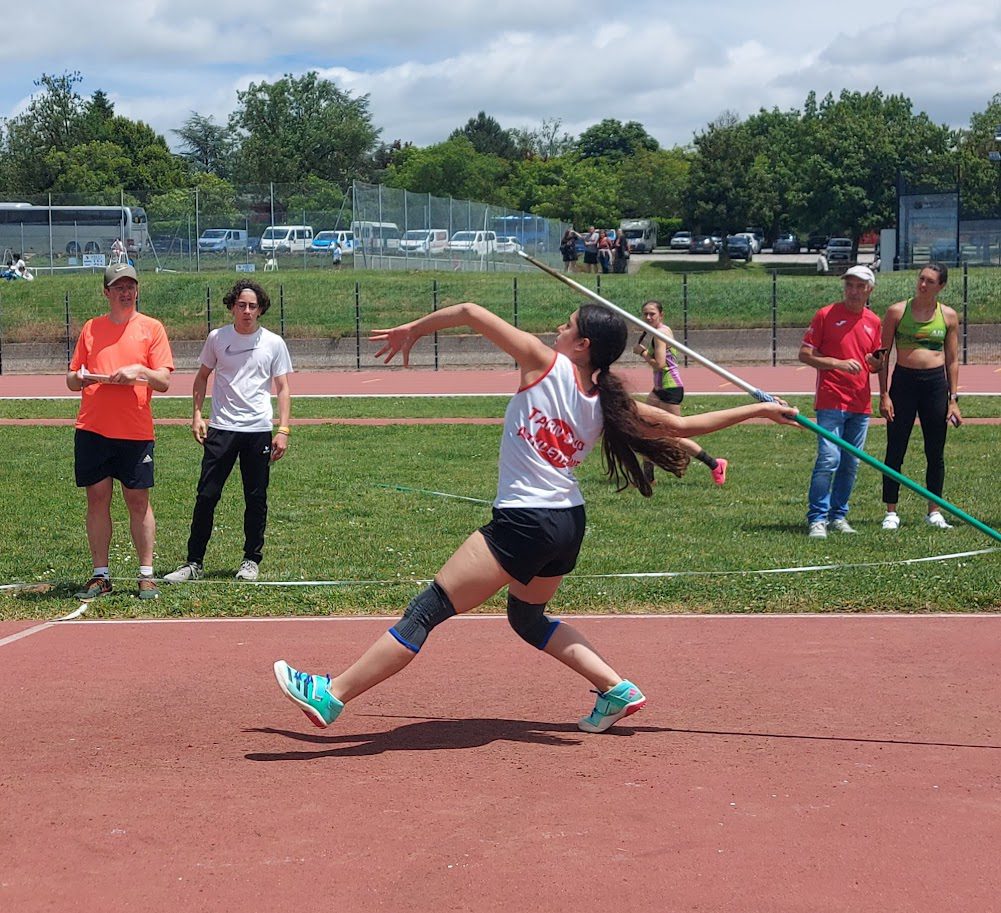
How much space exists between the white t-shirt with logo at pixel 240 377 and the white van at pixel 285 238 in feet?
130

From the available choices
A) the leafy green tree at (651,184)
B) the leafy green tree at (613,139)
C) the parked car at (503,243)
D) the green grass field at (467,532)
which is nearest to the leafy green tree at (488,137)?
the leafy green tree at (613,139)

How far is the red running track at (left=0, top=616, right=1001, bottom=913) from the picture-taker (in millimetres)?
4250

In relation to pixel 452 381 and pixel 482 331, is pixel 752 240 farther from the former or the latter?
pixel 482 331

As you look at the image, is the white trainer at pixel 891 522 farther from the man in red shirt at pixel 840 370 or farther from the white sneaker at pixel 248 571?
the white sneaker at pixel 248 571

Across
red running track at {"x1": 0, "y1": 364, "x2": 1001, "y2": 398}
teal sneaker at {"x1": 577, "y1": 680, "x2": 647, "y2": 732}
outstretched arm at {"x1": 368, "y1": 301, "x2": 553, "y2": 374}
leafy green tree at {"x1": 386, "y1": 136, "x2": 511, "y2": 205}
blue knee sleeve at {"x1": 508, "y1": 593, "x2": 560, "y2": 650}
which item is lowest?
red running track at {"x1": 0, "y1": 364, "x2": 1001, "y2": 398}

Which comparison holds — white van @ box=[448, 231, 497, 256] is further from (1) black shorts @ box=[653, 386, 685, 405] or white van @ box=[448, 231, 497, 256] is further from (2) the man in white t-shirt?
(2) the man in white t-shirt

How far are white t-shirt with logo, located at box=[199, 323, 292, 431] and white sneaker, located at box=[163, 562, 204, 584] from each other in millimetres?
972

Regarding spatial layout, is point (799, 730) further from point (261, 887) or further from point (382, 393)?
point (382, 393)

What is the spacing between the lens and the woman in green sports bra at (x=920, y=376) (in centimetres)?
1048

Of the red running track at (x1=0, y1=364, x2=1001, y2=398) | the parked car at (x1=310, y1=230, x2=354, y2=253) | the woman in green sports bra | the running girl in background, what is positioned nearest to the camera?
the woman in green sports bra

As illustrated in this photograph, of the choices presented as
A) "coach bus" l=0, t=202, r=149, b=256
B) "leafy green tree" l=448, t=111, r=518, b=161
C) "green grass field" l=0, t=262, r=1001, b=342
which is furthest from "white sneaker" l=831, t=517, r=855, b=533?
"leafy green tree" l=448, t=111, r=518, b=161

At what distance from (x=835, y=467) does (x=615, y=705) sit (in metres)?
5.14

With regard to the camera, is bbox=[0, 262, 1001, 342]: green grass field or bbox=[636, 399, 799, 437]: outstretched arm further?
bbox=[0, 262, 1001, 342]: green grass field

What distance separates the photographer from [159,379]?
8406 mm
